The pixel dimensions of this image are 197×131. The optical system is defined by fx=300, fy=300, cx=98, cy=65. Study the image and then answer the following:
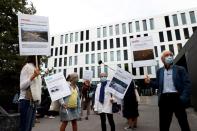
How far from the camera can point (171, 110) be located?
18.1 feet

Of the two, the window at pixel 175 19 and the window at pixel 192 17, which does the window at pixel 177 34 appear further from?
the window at pixel 192 17

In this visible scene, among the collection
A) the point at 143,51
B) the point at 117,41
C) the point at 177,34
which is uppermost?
the point at 177,34

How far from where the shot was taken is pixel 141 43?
757 cm

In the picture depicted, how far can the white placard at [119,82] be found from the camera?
289 inches

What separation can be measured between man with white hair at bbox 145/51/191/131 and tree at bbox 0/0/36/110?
14.7 metres

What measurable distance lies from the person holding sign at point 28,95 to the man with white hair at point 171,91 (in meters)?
2.30

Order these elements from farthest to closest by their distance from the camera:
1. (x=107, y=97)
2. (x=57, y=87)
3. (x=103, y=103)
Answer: (x=107, y=97) < (x=103, y=103) < (x=57, y=87)

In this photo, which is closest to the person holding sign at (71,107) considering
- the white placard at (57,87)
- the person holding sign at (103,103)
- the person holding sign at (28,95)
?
the white placard at (57,87)

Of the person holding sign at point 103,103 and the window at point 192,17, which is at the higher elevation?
the window at point 192,17

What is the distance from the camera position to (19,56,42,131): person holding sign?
4738 millimetres

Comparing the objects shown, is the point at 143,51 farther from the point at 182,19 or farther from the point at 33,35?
the point at 182,19

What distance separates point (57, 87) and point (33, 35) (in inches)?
63.0

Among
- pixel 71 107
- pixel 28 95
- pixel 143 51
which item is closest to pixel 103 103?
pixel 71 107

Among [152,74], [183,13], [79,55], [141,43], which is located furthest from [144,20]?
[141,43]
